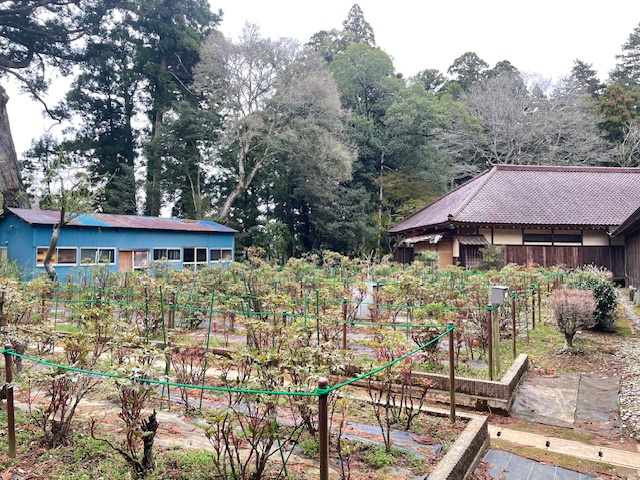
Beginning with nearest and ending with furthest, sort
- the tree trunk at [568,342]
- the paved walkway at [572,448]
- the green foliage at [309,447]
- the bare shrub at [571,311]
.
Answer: the green foliage at [309,447], the paved walkway at [572,448], the bare shrub at [571,311], the tree trunk at [568,342]

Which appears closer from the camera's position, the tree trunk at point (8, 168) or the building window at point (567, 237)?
the building window at point (567, 237)

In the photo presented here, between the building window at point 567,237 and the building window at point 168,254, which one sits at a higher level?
the building window at point 567,237

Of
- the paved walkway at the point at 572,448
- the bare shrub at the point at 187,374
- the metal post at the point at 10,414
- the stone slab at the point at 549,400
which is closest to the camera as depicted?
the metal post at the point at 10,414

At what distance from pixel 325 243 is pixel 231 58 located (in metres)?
11.9

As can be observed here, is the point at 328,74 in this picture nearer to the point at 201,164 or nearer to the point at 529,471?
the point at 201,164

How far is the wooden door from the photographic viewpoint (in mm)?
16359

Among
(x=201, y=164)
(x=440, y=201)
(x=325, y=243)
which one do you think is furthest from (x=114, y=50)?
(x=440, y=201)

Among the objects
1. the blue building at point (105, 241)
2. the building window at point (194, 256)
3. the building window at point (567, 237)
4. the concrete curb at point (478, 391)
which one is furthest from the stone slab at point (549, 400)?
the building window at point (194, 256)

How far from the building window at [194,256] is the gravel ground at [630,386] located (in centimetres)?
1576

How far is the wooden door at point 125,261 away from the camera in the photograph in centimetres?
1636

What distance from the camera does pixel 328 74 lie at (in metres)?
23.8

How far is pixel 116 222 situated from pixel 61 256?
2454 mm

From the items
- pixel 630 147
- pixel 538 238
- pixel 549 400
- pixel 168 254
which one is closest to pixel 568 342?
pixel 549 400

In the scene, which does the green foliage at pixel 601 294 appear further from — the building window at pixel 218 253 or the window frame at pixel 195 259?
the building window at pixel 218 253
